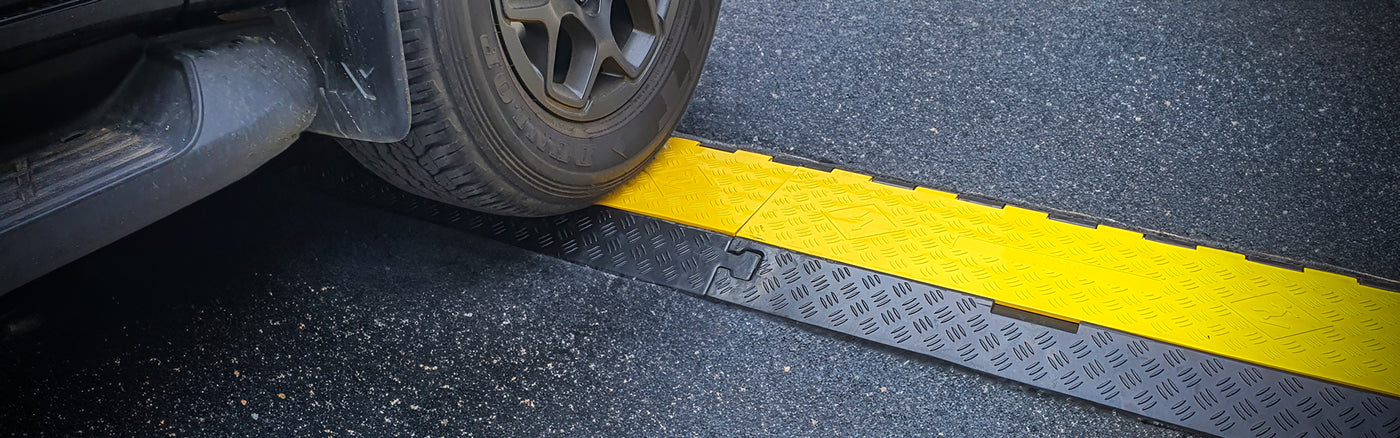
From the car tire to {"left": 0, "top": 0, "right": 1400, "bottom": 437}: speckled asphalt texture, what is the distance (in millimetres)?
268

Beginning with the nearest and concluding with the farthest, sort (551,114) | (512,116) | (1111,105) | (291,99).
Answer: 1. (291,99)
2. (512,116)
3. (551,114)
4. (1111,105)

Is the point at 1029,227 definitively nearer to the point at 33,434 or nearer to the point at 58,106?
the point at 58,106

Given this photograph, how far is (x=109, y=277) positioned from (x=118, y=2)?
3.54ft

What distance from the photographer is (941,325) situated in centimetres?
200

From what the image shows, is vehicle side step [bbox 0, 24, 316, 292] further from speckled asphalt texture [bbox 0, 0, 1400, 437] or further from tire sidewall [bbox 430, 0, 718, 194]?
speckled asphalt texture [bbox 0, 0, 1400, 437]

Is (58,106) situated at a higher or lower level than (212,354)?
higher

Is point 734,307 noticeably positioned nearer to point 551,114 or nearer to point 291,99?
point 551,114

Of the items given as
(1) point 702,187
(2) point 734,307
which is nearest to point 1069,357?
(2) point 734,307

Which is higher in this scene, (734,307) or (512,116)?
(512,116)

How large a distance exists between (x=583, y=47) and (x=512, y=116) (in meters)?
0.30

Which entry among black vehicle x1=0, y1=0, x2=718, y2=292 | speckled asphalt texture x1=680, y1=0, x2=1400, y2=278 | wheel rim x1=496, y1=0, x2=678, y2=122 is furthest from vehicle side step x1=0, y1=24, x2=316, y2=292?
speckled asphalt texture x1=680, y1=0, x2=1400, y2=278

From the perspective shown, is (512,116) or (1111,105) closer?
(512,116)

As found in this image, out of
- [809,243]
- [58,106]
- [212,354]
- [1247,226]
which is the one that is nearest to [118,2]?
[58,106]

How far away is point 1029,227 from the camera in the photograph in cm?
230
